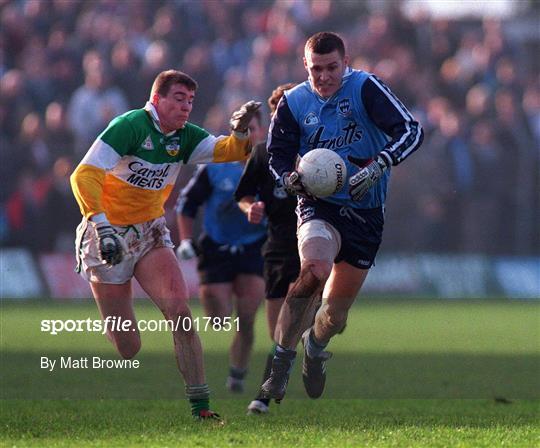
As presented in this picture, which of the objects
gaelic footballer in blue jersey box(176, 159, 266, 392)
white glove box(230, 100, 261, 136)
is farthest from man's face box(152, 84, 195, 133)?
gaelic footballer in blue jersey box(176, 159, 266, 392)

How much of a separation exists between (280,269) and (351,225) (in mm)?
1439

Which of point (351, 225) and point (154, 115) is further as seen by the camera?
point (351, 225)

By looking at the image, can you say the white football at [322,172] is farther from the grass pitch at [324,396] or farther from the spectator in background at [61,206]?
the spectator in background at [61,206]

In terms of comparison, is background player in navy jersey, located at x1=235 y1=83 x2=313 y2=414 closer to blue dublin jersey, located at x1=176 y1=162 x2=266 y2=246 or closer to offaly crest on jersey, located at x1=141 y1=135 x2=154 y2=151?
blue dublin jersey, located at x1=176 y1=162 x2=266 y2=246

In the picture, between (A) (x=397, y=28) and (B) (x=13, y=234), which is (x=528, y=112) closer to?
(A) (x=397, y=28)

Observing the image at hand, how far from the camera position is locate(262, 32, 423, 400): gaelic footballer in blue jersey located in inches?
319

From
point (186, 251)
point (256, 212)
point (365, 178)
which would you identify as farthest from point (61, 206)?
point (365, 178)

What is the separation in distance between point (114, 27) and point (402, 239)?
19.5 ft

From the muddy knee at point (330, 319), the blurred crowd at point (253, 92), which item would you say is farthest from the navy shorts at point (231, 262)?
the blurred crowd at point (253, 92)

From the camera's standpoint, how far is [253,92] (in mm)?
20438

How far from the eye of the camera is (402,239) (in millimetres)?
19703

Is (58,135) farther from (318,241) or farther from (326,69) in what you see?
(318,241)

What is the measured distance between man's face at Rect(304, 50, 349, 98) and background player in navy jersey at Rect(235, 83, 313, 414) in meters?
1.46

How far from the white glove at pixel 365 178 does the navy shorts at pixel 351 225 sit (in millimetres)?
383
